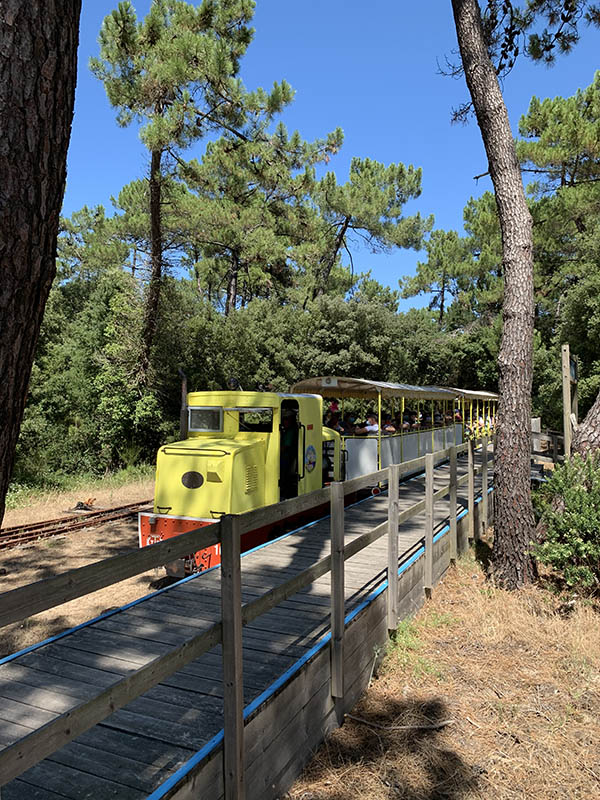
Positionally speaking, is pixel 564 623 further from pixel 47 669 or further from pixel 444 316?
pixel 444 316

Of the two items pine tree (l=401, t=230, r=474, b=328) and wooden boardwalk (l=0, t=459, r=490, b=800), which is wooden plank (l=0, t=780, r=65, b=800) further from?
pine tree (l=401, t=230, r=474, b=328)

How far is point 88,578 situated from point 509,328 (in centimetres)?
622

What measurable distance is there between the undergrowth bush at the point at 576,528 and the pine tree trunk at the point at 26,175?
5.94 m

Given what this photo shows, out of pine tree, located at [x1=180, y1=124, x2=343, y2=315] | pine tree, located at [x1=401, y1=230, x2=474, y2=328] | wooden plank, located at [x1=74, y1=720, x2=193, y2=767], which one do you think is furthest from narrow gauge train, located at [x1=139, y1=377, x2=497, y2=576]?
pine tree, located at [x1=401, y1=230, x2=474, y2=328]

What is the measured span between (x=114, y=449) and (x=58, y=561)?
11.7 m

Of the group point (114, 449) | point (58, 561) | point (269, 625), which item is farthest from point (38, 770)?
point (114, 449)

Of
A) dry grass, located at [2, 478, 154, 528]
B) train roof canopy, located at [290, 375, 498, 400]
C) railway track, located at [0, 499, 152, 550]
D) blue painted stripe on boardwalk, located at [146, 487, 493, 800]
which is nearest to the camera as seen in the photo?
blue painted stripe on boardwalk, located at [146, 487, 493, 800]

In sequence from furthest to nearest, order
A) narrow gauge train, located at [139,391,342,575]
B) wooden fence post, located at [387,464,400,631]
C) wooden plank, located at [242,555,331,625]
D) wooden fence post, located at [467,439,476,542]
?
wooden fence post, located at [467,439,476,542]
narrow gauge train, located at [139,391,342,575]
wooden fence post, located at [387,464,400,631]
wooden plank, located at [242,555,331,625]

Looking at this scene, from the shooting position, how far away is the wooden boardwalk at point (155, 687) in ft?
8.30

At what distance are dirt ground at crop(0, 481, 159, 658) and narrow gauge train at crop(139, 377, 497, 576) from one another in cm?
92

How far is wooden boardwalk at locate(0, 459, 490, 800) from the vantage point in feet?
8.30

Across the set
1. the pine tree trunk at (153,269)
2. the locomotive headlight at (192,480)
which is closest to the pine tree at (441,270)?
the pine tree trunk at (153,269)

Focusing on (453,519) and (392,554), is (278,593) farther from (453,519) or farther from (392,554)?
(453,519)

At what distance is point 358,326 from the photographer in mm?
25297
